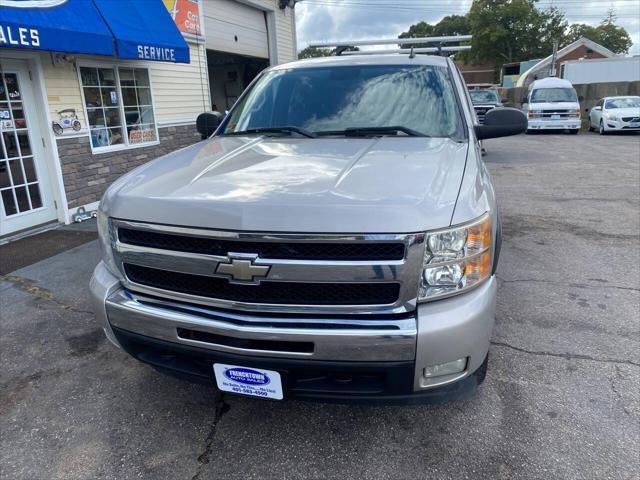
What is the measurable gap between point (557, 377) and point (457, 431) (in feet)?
2.90

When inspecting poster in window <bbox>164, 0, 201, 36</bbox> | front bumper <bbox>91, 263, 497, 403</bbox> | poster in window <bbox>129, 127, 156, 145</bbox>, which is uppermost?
poster in window <bbox>164, 0, 201, 36</bbox>

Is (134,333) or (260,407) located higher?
(134,333)

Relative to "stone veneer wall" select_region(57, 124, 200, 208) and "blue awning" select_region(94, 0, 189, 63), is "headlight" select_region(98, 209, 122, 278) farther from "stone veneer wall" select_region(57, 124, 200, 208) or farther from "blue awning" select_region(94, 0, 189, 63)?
"blue awning" select_region(94, 0, 189, 63)

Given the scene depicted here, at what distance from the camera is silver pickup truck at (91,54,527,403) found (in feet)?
6.44

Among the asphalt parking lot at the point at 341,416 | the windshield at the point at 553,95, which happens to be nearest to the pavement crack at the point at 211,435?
the asphalt parking lot at the point at 341,416

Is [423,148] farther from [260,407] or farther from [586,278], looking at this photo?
[586,278]

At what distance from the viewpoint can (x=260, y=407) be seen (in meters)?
2.78

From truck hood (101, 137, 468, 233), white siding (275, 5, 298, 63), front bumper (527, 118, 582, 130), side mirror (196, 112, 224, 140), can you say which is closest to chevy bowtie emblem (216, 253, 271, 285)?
truck hood (101, 137, 468, 233)

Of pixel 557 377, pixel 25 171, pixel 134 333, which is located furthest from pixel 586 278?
pixel 25 171

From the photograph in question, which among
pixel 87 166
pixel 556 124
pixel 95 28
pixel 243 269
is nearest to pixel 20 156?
pixel 87 166

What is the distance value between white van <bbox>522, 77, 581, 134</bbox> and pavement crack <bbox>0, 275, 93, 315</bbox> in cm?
1769

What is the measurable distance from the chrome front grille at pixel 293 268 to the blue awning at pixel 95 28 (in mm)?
4832

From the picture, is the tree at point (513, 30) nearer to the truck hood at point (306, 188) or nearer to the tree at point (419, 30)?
the tree at point (419, 30)

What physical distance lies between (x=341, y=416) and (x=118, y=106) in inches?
294
